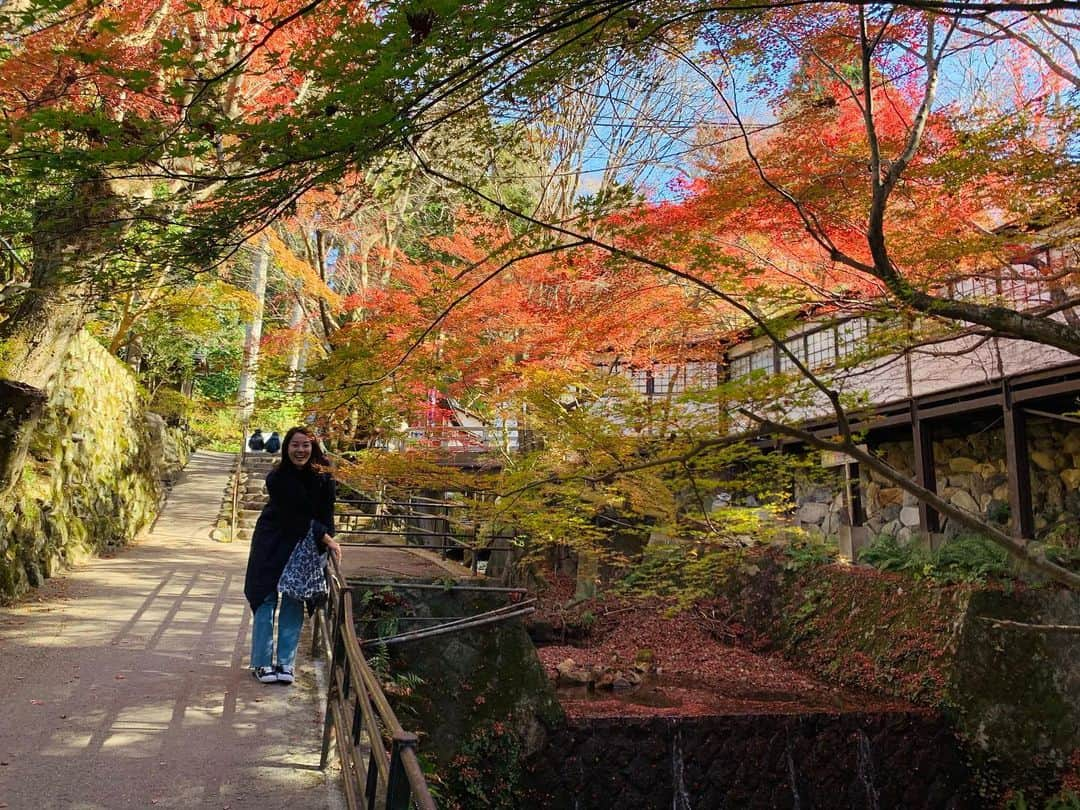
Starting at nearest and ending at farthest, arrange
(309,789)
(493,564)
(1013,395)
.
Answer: (309,789) < (1013,395) < (493,564)

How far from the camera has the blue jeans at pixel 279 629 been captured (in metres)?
5.02

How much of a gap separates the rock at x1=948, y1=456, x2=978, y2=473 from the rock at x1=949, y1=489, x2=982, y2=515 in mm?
335

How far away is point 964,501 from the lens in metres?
12.0

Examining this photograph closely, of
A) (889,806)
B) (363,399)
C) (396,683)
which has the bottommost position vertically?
(889,806)

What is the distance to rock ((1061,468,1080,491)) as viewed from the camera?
10367 mm

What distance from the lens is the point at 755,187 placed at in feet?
23.0

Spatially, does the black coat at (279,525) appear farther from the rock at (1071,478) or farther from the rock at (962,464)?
the rock at (962,464)

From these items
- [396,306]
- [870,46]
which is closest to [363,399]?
[870,46]

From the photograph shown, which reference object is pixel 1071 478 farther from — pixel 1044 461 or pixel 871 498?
pixel 871 498

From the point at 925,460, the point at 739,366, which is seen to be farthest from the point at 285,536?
the point at 739,366

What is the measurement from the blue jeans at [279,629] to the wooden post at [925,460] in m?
9.59

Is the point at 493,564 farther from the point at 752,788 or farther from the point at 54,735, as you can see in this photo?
the point at 54,735

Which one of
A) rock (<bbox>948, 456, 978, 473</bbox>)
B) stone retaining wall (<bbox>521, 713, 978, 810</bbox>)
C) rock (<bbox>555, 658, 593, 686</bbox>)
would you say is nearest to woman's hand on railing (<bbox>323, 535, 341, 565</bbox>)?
stone retaining wall (<bbox>521, 713, 978, 810</bbox>)

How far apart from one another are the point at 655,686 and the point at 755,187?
7.30m
